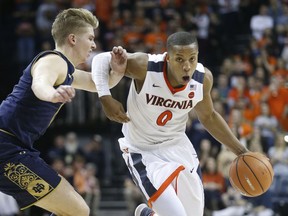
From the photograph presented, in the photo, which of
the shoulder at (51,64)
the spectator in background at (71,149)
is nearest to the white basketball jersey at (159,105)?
the shoulder at (51,64)

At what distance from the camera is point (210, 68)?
52.2ft

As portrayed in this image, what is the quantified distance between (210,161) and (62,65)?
7.10 metres

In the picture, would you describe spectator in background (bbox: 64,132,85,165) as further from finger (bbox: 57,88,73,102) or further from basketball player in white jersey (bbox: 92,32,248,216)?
finger (bbox: 57,88,73,102)

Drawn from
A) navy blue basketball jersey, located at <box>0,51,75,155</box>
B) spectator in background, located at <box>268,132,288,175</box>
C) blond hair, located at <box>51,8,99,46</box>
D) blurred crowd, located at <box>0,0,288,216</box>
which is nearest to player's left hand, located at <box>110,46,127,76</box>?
blond hair, located at <box>51,8,99,46</box>

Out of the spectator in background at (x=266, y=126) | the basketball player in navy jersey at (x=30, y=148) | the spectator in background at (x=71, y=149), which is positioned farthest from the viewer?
the spectator in background at (x=71, y=149)

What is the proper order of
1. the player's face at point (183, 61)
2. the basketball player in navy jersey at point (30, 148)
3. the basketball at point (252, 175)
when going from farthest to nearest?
1. the basketball at point (252, 175)
2. the player's face at point (183, 61)
3. the basketball player in navy jersey at point (30, 148)

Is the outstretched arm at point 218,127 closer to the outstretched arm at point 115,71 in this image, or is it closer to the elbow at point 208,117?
the elbow at point 208,117

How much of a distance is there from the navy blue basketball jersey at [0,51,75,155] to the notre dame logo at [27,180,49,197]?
0.31 meters

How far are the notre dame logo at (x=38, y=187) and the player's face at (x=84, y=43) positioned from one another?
1.12 m

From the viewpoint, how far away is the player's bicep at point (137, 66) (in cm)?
620

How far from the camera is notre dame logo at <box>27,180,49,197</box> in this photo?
5.51 m

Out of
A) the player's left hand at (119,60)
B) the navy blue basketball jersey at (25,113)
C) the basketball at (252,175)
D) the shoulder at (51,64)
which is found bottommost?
the basketball at (252,175)

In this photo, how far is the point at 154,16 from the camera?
16.9m

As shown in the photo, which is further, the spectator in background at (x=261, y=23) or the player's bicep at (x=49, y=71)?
the spectator in background at (x=261, y=23)
